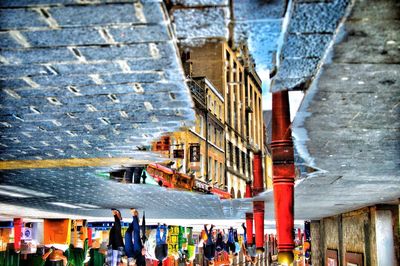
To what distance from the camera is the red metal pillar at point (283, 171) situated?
25.4 ft

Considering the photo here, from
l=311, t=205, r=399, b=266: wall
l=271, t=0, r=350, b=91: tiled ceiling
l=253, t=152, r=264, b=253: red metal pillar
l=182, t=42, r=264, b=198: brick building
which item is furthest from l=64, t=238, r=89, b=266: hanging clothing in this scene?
l=271, t=0, r=350, b=91: tiled ceiling

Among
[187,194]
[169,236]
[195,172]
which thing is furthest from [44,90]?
[195,172]

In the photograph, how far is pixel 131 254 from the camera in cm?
1798

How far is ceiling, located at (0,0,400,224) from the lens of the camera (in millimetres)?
3326

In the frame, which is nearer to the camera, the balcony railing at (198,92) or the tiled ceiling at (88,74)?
the tiled ceiling at (88,74)

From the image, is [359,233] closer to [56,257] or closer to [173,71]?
[173,71]

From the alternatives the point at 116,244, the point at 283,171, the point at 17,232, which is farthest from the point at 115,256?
the point at 283,171

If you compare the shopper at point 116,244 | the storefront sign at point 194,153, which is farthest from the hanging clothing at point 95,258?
the storefront sign at point 194,153

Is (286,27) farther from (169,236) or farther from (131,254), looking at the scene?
(169,236)

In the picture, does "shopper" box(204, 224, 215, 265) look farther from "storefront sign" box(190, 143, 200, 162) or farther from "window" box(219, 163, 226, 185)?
"window" box(219, 163, 226, 185)

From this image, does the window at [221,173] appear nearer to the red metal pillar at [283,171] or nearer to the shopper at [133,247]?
the shopper at [133,247]

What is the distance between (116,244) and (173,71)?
15394 millimetres

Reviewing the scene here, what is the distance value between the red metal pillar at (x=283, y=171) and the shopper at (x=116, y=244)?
10.3 metres

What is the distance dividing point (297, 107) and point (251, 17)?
4.54 feet
